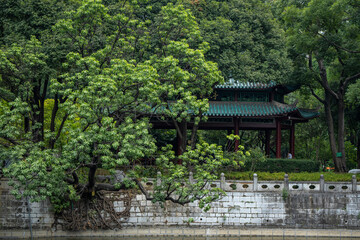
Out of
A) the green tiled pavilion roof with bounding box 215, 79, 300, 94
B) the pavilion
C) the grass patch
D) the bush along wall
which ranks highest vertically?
the green tiled pavilion roof with bounding box 215, 79, 300, 94

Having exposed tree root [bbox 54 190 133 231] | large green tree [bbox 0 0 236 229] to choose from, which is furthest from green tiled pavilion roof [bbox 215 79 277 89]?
exposed tree root [bbox 54 190 133 231]

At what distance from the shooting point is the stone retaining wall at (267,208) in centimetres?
1773

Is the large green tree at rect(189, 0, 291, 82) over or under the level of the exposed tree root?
over

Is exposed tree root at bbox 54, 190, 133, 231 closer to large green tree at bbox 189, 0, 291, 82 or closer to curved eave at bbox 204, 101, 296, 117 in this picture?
curved eave at bbox 204, 101, 296, 117

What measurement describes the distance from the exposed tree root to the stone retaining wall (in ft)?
0.72

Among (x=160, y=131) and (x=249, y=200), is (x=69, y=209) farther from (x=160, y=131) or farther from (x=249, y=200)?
(x=160, y=131)

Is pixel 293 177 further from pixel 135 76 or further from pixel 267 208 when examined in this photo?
pixel 135 76

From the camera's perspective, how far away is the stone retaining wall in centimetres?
1773

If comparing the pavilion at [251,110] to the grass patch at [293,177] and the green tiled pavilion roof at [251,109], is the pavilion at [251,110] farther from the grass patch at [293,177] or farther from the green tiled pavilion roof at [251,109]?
the grass patch at [293,177]

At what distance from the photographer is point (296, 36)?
802 inches

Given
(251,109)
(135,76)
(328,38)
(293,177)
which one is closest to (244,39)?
(251,109)

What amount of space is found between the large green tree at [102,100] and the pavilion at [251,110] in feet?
18.6

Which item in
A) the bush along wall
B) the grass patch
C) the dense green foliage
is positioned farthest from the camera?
the bush along wall

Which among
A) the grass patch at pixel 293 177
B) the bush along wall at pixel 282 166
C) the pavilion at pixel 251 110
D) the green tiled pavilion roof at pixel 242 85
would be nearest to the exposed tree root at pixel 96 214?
the grass patch at pixel 293 177
